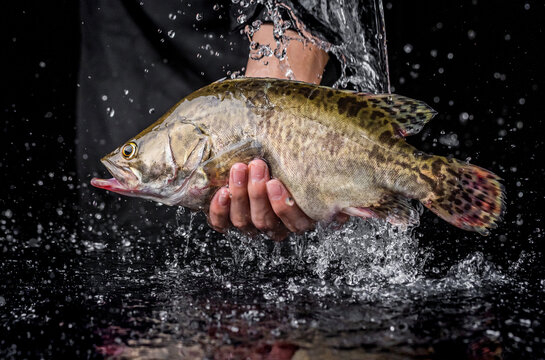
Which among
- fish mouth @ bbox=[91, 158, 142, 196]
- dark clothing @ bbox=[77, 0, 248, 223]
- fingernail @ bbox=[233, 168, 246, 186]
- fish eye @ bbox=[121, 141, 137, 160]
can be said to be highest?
dark clothing @ bbox=[77, 0, 248, 223]

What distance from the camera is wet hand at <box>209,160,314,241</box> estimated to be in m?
1.68

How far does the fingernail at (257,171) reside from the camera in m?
1.65

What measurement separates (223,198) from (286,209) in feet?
0.77

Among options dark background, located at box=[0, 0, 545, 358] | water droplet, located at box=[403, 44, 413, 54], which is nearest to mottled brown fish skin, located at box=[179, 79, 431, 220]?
dark background, located at box=[0, 0, 545, 358]

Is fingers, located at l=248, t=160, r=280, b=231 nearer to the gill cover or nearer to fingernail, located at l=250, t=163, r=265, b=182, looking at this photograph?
fingernail, located at l=250, t=163, r=265, b=182

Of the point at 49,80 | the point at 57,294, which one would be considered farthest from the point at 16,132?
the point at 57,294

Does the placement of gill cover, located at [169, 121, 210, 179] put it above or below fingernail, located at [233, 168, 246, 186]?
above

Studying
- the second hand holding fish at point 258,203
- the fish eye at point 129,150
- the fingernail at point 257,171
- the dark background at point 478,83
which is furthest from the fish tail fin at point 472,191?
the dark background at point 478,83

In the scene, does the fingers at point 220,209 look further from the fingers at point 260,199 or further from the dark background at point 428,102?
the dark background at point 428,102

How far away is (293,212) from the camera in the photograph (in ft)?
5.85

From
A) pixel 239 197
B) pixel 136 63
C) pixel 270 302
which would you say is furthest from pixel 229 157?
pixel 136 63

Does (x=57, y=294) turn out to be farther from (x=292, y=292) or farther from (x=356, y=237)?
(x=356, y=237)

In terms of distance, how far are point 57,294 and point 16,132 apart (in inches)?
79.2

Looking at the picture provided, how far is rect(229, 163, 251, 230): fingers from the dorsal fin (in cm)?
38
